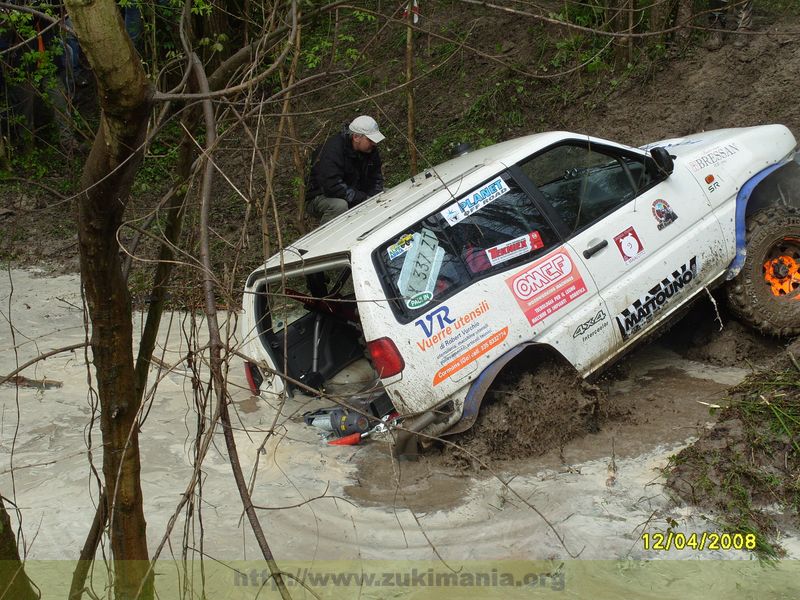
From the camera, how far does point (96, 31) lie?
2164 mm

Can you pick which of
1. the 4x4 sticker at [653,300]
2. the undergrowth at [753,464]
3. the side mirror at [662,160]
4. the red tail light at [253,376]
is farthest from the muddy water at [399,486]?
the side mirror at [662,160]

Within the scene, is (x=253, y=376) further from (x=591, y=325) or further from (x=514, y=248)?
(x=591, y=325)

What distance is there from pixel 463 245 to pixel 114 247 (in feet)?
9.28

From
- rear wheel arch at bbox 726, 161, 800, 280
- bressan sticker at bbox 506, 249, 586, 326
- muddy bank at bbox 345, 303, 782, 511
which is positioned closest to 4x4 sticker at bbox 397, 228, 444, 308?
bressan sticker at bbox 506, 249, 586, 326

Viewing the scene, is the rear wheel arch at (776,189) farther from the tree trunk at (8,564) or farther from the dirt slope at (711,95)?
the tree trunk at (8,564)

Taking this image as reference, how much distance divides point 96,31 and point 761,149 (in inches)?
206

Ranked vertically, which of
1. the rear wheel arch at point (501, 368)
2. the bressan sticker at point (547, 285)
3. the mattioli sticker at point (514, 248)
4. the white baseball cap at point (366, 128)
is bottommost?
the rear wheel arch at point (501, 368)

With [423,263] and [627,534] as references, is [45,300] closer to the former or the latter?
[423,263]

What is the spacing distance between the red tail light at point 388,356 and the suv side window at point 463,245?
20cm

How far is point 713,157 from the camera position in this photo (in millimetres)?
6035

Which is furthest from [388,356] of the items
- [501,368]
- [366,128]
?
[366,128]

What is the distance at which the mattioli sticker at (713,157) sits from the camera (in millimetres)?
5973
